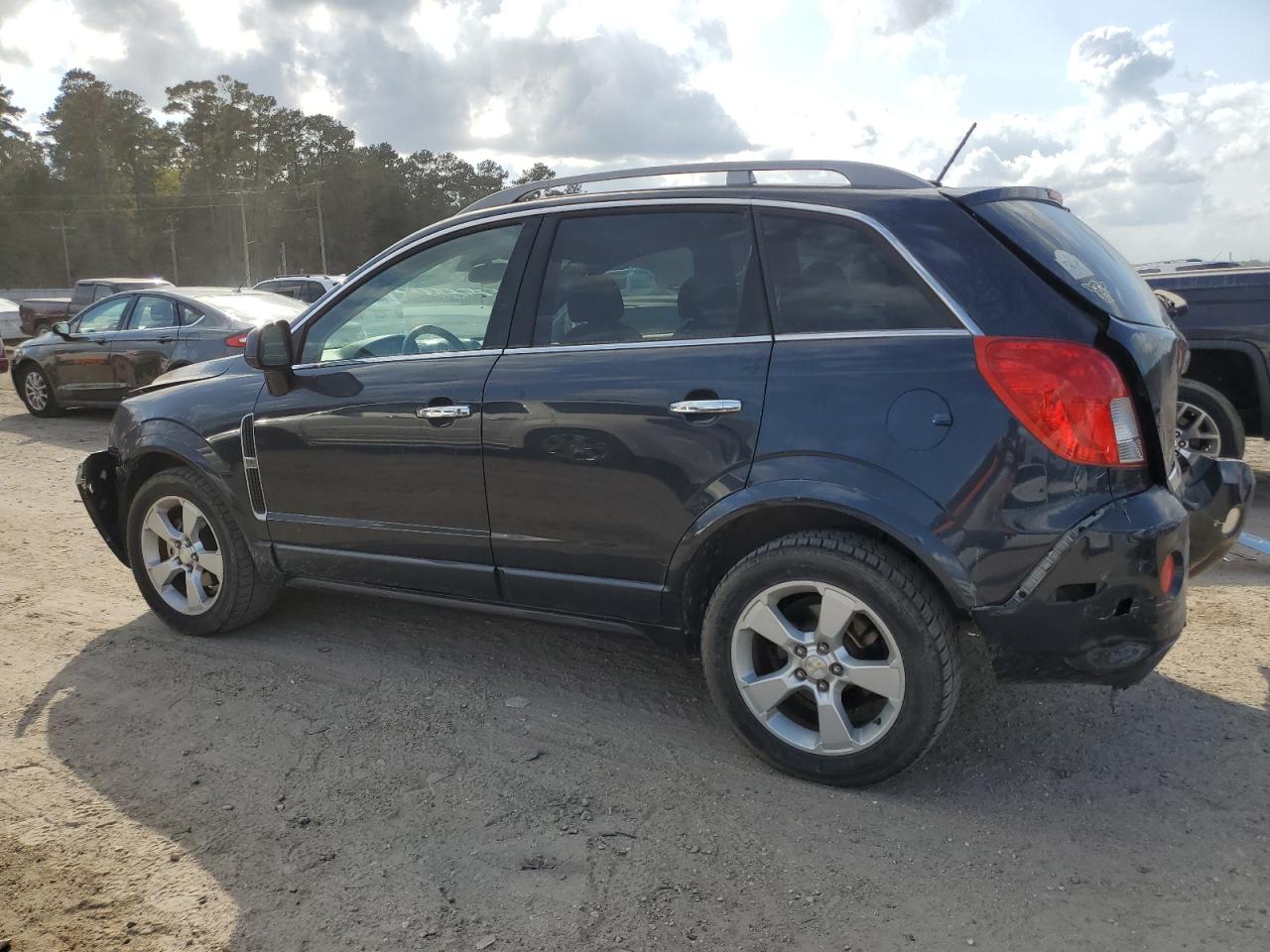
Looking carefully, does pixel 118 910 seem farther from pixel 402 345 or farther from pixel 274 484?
pixel 402 345

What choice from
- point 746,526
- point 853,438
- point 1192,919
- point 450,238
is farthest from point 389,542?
point 1192,919

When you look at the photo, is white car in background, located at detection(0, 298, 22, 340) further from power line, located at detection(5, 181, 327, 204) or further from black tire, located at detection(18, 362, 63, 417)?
power line, located at detection(5, 181, 327, 204)

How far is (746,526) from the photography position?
3.38 meters

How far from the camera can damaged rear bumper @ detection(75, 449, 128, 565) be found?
4832 mm

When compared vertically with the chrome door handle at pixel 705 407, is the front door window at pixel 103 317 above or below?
above

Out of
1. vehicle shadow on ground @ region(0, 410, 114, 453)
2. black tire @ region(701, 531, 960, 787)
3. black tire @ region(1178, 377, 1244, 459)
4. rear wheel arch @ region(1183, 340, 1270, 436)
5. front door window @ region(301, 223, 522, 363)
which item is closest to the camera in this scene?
black tire @ region(701, 531, 960, 787)

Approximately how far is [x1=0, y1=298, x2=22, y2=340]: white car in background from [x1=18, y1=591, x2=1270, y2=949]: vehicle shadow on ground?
2263 centimetres

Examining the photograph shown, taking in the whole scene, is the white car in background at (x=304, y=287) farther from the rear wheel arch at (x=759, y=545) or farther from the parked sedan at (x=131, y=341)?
the rear wheel arch at (x=759, y=545)

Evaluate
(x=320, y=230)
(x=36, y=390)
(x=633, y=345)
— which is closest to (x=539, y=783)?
(x=633, y=345)

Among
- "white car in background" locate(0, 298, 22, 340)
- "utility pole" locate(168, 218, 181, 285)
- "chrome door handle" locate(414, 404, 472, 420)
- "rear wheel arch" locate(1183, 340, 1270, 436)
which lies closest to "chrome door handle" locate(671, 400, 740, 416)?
"chrome door handle" locate(414, 404, 472, 420)

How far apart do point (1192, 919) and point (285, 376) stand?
361cm

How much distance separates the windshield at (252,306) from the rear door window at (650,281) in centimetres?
764

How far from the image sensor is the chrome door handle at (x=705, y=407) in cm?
322

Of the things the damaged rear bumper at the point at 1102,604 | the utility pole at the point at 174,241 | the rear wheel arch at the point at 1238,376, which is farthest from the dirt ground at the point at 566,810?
the utility pole at the point at 174,241
